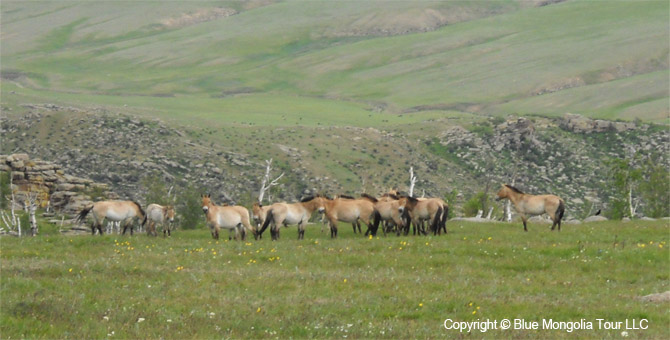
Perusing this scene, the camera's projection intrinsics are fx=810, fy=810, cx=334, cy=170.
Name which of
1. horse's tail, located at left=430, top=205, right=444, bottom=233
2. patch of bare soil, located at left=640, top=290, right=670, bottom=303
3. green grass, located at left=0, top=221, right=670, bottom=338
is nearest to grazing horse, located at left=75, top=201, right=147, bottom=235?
green grass, located at left=0, top=221, right=670, bottom=338

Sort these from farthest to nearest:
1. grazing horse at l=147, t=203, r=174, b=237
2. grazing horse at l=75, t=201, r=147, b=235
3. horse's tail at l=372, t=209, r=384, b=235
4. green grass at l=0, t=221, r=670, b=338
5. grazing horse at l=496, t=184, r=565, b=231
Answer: grazing horse at l=147, t=203, r=174, b=237 → grazing horse at l=75, t=201, r=147, b=235 → horse's tail at l=372, t=209, r=384, b=235 → grazing horse at l=496, t=184, r=565, b=231 → green grass at l=0, t=221, r=670, b=338

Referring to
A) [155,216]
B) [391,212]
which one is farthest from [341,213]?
[155,216]

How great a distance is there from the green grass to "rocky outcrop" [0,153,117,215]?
48647 mm

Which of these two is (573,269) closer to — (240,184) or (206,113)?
(240,184)

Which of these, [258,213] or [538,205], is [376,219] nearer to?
[258,213]

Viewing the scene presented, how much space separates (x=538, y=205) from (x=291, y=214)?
1025 centimetres

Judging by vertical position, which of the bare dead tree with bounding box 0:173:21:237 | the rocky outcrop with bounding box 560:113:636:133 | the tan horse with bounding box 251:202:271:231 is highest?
the rocky outcrop with bounding box 560:113:636:133

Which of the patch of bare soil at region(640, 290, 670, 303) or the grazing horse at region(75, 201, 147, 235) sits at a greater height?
the grazing horse at region(75, 201, 147, 235)

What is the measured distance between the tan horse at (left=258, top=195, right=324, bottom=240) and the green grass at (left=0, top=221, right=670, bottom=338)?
9.40 ft

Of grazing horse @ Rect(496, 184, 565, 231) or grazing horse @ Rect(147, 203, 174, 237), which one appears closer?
grazing horse @ Rect(496, 184, 565, 231)

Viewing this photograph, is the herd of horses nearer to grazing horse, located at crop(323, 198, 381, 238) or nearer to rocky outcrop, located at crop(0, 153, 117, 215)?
grazing horse, located at crop(323, 198, 381, 238)

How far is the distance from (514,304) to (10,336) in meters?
10.6

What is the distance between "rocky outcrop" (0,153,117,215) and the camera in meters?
77.3

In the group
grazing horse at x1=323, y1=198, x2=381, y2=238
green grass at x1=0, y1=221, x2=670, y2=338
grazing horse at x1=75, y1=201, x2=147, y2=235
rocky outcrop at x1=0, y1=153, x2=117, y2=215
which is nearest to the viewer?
green grass at x1=0, y1=221, x2=670, y2=338
